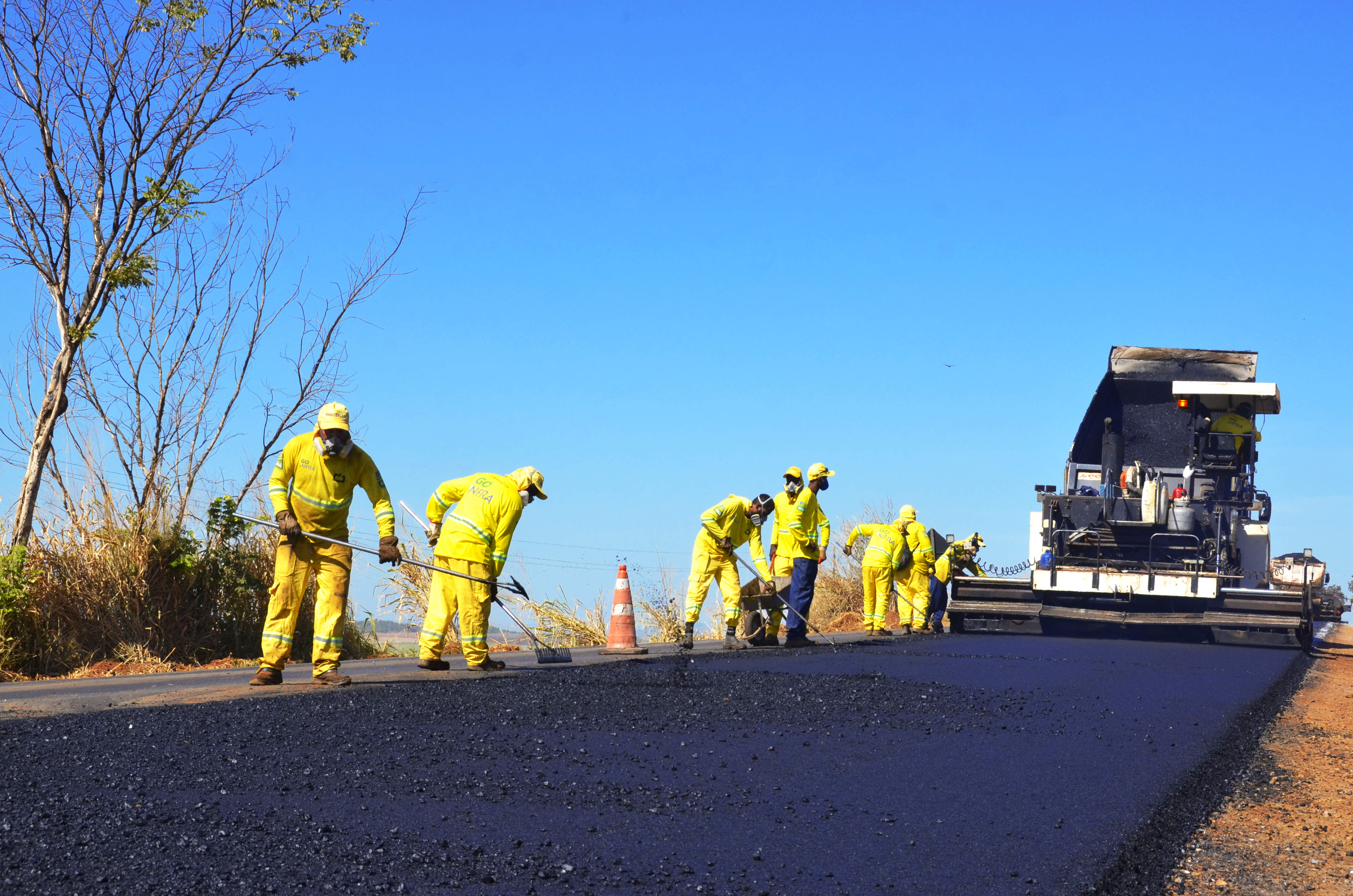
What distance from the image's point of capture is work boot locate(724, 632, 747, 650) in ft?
41.5

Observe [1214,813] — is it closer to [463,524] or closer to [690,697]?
[690,697]

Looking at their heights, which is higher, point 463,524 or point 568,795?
point 463,524

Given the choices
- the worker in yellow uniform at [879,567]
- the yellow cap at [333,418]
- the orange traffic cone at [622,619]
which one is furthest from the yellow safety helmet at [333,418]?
the worker in yellow uniform at [879,567]

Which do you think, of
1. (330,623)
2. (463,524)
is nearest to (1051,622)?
(463,524)

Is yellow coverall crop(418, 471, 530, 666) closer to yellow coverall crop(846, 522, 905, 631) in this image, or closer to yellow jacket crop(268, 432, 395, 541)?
yellow jacket crop(268, 432, 395, 541)

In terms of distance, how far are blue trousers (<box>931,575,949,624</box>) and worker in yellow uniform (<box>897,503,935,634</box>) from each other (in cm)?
169

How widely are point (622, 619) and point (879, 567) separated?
191 inches

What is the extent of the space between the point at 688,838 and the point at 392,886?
1.08m

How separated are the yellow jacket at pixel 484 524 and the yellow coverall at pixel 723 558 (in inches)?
134

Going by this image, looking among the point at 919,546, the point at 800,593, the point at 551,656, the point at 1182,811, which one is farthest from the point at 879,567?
the point at 1182,811

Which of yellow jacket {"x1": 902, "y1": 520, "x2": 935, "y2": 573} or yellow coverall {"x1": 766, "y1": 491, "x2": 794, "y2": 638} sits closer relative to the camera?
yellow coverall {"x1": 766, "y1": 491, "x2": 794, "y2": 638}

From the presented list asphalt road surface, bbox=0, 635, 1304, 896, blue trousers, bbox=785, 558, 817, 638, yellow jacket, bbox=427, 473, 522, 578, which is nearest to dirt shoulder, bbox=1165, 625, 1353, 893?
asphalt road surface, bbox=0, 635, 1304, 896

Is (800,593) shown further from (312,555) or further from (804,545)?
(312,555)

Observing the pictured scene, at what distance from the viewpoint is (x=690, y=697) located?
7.81 m
